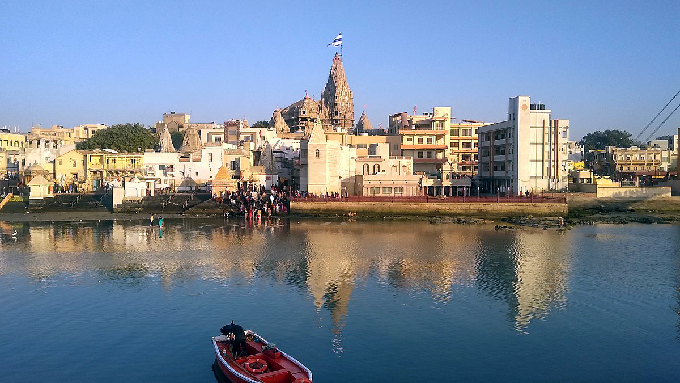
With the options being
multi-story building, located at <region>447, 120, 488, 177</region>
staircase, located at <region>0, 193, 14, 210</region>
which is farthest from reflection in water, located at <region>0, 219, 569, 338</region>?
multi-story building, located at <region>447, 120, 488, 177</region>

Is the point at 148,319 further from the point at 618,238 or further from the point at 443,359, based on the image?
the point at 618,238

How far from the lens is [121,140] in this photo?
117 metres

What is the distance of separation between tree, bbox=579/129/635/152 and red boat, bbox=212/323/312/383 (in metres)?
170

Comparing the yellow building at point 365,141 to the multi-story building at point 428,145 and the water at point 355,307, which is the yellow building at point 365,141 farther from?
the water at point 355,307

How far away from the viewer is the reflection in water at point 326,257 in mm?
34938

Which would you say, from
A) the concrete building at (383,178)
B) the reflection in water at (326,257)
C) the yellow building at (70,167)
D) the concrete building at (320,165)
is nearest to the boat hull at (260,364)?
the reflection in water at (326,257)

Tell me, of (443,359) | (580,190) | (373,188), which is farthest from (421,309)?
(580,190)

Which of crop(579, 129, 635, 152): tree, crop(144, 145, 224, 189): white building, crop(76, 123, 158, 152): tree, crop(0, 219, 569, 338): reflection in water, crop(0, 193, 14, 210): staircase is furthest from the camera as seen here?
crop(579, 129, 635, 152): tree

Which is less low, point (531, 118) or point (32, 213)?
point (531, 118)

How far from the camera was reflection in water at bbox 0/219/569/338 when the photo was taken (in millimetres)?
34938

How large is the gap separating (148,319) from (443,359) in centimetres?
1403

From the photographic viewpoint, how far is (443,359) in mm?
23453

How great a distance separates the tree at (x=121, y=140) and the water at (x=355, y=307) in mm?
65496

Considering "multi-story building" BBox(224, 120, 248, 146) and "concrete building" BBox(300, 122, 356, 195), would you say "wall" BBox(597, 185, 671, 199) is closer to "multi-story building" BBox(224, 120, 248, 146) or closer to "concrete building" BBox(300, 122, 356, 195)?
"concrete building" BBox(300, 122, 356, 195)
